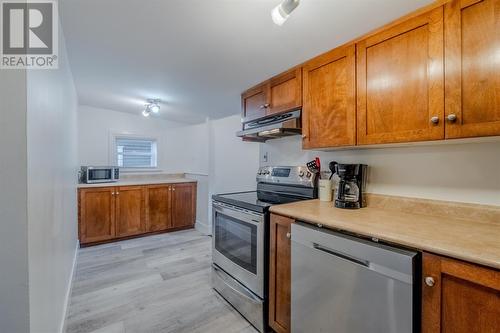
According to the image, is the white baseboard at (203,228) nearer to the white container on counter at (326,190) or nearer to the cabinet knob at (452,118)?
the white container on counter at (326,190)

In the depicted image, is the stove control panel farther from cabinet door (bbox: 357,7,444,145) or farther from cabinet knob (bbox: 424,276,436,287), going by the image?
cabinet knob (bbox: 424,276,436,287)

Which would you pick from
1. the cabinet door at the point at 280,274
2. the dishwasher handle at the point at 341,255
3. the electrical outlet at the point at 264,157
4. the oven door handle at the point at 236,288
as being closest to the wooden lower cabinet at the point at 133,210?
the electrical outlet at the point at 264,157

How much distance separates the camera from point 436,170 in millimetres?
1462

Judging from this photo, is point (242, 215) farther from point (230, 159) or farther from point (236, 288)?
point (230, 159)

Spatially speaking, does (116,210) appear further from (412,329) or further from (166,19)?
(412,329)

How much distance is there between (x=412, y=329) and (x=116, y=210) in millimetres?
3743

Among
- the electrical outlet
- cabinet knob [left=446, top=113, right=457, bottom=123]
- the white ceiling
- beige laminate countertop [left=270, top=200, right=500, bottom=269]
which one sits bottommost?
beige laminate countertop [left=270, top=200, right=500, bottom=269]

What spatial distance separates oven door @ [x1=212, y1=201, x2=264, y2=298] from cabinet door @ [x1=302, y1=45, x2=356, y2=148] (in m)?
0.78

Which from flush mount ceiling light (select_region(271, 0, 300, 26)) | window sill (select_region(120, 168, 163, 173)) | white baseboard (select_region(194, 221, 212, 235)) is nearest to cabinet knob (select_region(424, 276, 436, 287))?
flush mount ceiling light (select_region(271, 0, 300, 26))

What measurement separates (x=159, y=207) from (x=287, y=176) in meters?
2.62

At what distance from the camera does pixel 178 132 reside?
4742 millimetres

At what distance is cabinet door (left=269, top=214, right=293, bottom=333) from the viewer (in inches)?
61.3

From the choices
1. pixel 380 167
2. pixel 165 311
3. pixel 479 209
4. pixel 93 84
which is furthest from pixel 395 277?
pixel 93 84

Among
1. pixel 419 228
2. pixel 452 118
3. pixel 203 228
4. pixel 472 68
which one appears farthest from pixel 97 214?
pixel 472 68
